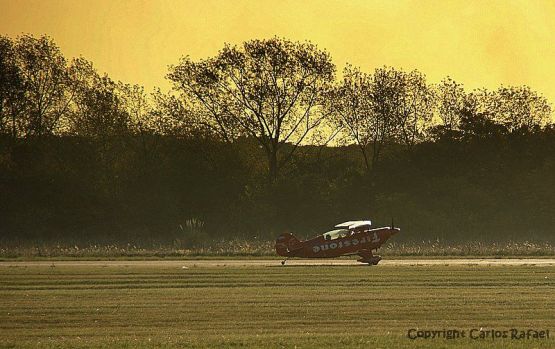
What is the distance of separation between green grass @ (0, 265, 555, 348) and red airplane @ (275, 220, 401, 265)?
7.30m

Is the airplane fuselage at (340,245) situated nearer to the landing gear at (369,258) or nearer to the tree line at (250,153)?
the landing gear at (369,258)

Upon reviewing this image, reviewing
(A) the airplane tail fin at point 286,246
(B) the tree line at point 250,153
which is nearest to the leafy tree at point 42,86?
(B) the tree line at point 250,153

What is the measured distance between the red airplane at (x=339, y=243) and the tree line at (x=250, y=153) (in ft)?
88.9

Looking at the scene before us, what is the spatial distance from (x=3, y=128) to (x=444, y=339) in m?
66.5

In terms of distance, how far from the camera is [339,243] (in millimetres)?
58781

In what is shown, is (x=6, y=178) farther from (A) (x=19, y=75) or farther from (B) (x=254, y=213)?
(B) (x=254, y=213)

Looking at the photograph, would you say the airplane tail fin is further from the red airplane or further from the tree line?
the tree line

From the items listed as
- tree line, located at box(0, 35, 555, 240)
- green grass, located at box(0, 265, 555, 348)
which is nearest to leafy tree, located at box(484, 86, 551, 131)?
tree line, located at box(0, 35, 555, 240)

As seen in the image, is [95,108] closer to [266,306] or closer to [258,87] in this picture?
[258,87]

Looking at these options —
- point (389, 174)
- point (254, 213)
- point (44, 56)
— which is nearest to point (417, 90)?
point (389, 174)

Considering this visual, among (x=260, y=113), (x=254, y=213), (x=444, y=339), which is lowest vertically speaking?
(x=444, y=339)

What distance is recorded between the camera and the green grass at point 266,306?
28234 millimetres

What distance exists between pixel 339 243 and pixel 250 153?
3416 centimetres

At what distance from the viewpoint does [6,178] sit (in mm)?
87875
